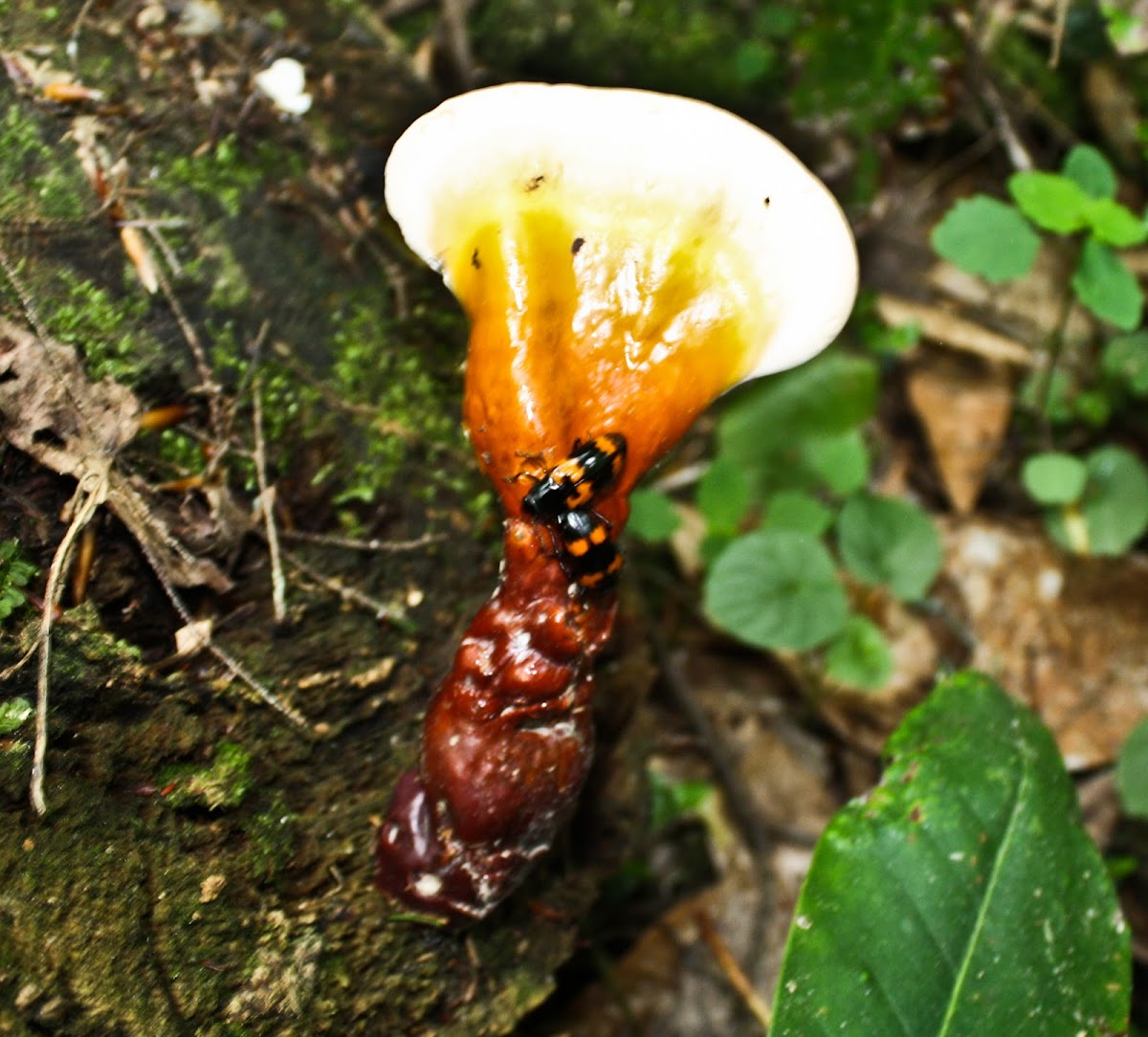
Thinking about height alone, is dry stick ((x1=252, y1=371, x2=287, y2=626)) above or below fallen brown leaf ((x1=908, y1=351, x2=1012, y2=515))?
above

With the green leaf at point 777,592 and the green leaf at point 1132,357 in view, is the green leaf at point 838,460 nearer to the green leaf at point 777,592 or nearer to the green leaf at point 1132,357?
the green leaf at point 777,592

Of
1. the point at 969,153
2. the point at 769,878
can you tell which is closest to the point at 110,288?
the point at 769,878

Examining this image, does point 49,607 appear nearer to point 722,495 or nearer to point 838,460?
point 722,495

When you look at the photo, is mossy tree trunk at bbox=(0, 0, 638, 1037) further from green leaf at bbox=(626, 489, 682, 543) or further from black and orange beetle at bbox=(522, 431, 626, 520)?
green leaf at bbox=(626, 489, 682, 543)

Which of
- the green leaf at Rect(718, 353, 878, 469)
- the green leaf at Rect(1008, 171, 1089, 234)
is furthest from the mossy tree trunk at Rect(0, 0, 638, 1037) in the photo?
the green leaf at Rect(1008, 171, 1089, 234)

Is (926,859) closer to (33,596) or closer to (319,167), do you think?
(33,596)

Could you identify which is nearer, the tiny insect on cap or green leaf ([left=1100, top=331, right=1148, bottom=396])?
the tiny insect on cap
